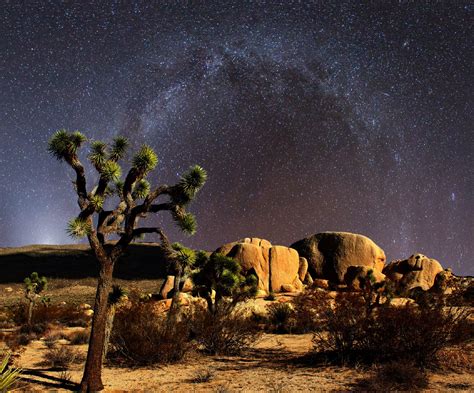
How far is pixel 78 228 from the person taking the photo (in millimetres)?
8844

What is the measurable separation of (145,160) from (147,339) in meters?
4.82

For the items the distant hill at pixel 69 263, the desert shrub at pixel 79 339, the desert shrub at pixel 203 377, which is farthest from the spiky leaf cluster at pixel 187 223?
the distant hill at pixel 69 263

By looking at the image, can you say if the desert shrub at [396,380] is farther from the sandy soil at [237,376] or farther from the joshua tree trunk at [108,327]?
the joshua tree trunk at [108,327]

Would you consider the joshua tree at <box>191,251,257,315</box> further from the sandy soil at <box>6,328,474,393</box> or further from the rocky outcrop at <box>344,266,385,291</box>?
the rocky outcrop at <box>344,266,385,291</box>

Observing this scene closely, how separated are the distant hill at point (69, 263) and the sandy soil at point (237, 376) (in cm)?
4631

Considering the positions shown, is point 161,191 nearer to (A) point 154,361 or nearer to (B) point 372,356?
(A) point 154,361

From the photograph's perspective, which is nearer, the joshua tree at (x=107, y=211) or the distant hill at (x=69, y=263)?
the joshua tree at (x=107, y=211)

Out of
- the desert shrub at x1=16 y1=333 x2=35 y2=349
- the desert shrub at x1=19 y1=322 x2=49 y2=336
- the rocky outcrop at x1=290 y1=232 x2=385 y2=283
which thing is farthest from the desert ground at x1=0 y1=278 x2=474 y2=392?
the rocky outcrop at x1=290 y1=232 x2=385 y2=283

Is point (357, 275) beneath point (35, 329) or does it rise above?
above

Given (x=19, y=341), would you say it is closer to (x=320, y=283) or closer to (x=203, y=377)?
(x=203, y=377)

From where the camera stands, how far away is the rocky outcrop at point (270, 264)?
33344 millimetres

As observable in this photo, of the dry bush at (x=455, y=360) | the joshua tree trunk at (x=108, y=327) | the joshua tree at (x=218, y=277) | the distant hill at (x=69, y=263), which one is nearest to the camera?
the dry bush at (x=455, y=360)

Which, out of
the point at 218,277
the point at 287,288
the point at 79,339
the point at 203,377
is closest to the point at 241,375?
the point at 203,377

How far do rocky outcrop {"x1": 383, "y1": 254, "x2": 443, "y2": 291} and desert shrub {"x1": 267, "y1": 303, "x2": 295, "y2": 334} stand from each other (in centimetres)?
1580
